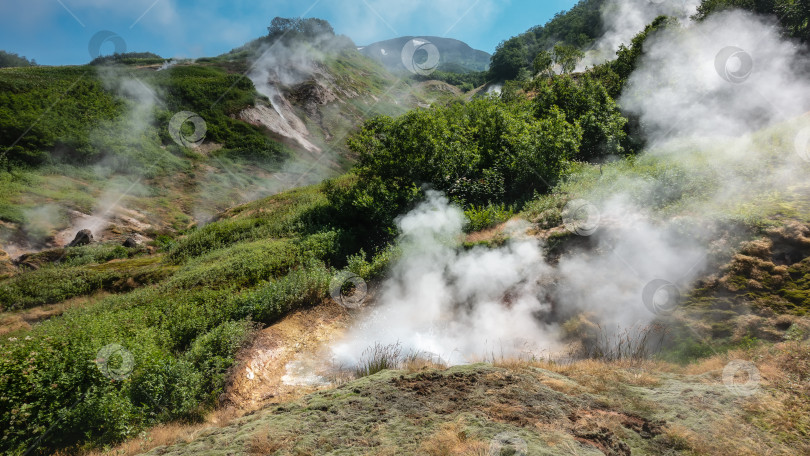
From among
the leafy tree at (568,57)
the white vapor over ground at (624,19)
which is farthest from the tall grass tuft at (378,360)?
the white vapor over ground at (624,19)

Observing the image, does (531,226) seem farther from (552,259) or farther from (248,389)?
Answer: (248,389)

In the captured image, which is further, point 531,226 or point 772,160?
point 531,226

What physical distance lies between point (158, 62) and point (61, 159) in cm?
3046

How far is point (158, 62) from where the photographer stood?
47.6 meters

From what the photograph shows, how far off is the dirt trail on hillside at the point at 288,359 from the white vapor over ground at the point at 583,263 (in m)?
0.50

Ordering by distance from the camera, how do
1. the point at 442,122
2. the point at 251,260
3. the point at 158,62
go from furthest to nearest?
the point at 158,62, the point at 442,122, the point at 251,260

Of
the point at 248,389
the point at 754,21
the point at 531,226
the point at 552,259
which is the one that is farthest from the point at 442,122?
the point at 754,21

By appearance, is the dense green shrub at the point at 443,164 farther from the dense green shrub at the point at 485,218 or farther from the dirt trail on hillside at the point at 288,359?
the dirt trail on hillside at the point at 288,359

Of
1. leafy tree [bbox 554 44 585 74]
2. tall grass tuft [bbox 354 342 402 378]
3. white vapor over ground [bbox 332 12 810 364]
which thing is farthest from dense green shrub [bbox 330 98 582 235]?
leafy tree [bbox 554 44 585 74]

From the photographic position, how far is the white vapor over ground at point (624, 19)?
134ft

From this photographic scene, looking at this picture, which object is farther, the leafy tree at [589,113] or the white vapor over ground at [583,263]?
the leafy tree at [589,113]

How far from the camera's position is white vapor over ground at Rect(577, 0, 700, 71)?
134ft

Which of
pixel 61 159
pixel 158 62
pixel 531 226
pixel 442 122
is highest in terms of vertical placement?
pixel 158 62

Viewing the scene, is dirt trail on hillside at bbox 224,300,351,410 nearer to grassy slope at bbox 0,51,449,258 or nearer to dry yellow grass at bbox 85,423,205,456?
dry yellow grass at bbox 85,423,205,456
